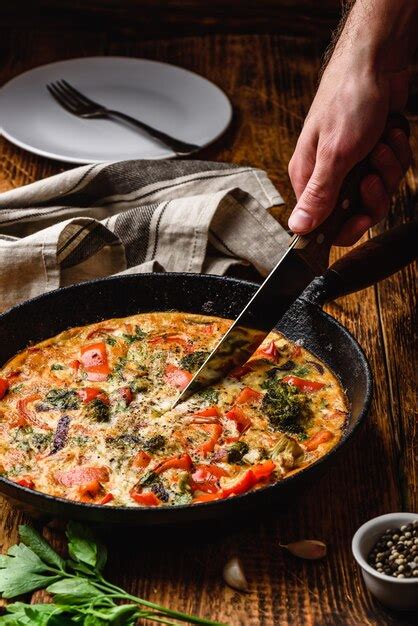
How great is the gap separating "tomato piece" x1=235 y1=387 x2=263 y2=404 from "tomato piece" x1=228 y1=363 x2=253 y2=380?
4.2 inches

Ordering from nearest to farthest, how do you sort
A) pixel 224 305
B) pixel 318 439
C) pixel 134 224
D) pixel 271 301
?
pixel 318 439
pixel 271 301
pixel 224 305
pixel 134 224

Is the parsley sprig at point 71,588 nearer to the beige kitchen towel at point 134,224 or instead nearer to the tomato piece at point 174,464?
the tomato piece at point 174,464

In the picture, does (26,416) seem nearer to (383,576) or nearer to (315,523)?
(315,523)

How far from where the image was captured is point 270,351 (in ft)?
12.5

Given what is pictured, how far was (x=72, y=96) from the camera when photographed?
5.61 m

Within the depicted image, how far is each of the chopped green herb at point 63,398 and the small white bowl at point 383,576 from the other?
1183 mm

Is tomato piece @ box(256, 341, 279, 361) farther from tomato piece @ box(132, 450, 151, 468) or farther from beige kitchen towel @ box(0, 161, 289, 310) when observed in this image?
tomato piece @ box(132, 450, 151, 468)

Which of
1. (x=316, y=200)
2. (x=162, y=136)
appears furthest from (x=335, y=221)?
(x=162, y=136)

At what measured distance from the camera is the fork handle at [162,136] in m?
5.17

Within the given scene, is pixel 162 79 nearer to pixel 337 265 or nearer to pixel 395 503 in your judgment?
pixel 337 265

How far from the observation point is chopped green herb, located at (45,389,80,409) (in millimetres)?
3537

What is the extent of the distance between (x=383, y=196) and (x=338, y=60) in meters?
0.57

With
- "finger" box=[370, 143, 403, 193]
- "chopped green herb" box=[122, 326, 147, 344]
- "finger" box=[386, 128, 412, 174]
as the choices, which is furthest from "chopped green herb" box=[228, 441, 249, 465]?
"finger" box=[386, 128, 412, 174]

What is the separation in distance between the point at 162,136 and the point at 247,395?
2.17 metres
